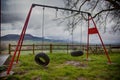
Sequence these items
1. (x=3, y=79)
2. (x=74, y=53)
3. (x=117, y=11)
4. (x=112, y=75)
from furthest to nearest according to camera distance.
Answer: (x=117, y=11) → (x=74, y=53) → (x=112, y=75) → (x=3, y=79)

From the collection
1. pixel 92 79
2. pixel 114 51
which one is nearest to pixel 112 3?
pixel 92 79

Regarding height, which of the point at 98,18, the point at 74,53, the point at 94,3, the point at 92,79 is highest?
the point at 94,3

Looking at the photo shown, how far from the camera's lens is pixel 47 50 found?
1762 centimetres

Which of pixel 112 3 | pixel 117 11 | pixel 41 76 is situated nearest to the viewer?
pixel 41 76

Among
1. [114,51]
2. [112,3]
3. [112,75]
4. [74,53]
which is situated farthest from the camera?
[114,51]

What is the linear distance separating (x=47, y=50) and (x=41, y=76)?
1076 cm

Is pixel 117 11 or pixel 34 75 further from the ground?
pixel 117 11

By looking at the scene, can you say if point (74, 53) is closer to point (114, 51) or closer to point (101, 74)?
point (101, 74)

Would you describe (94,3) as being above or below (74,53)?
above

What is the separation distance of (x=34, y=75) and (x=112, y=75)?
3.14m

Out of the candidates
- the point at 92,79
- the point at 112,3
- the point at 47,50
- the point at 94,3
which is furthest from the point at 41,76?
the point at 47,50

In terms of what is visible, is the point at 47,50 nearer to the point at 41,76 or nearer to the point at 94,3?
the point at 94,3

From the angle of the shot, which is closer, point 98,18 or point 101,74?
point 101,74

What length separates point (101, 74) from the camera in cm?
780
